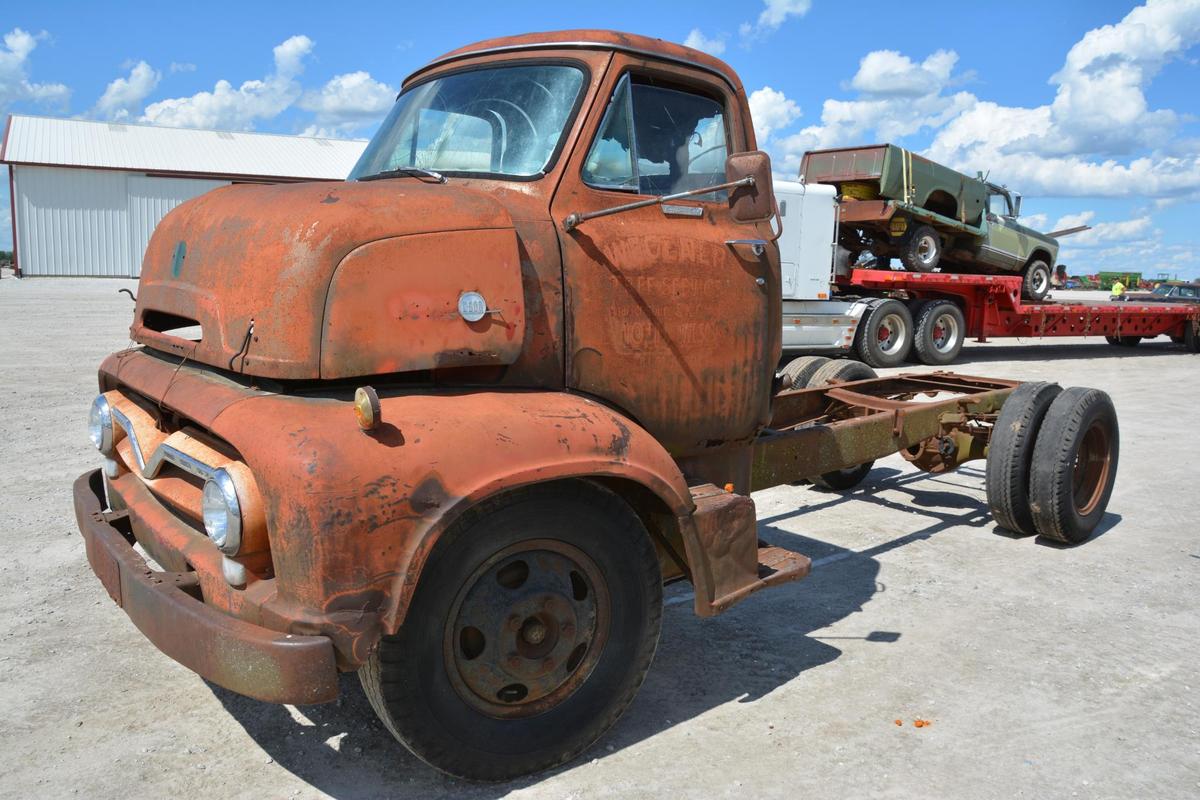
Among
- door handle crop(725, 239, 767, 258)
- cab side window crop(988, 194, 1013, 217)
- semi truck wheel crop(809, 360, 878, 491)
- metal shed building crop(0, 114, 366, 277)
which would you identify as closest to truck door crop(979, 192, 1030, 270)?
cab side window crop(988, 194, 1013, 217)

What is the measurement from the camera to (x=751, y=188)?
339 cm

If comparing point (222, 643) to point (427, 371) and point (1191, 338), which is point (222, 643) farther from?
point (1191, 338)

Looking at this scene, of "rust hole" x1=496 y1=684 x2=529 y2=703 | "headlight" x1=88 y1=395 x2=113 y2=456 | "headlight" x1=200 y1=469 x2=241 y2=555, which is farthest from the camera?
"headlight" x1=88 y1=395 x2=113 y2=456

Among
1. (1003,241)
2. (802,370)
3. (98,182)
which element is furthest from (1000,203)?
(98,182)

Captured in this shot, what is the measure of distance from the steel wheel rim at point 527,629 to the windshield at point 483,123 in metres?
1.38

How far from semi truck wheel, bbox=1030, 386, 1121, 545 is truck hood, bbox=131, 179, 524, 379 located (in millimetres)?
3762

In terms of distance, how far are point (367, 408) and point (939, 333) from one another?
15949 mm

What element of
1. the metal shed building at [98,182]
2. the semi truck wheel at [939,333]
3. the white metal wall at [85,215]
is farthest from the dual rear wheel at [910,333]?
the white metal wall at [85,215]

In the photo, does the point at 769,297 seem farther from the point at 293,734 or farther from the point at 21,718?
the point at 21,718

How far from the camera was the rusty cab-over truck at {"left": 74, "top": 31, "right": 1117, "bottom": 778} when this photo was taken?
8.48 feet

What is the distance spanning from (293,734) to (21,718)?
963mm

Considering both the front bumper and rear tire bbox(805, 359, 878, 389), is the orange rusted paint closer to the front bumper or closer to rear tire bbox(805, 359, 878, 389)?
the front bumper

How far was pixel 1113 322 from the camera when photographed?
19.1m

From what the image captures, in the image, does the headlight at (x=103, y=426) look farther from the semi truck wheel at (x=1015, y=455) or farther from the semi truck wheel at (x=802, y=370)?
the semi truck wheel at (x=1015, y=455)
